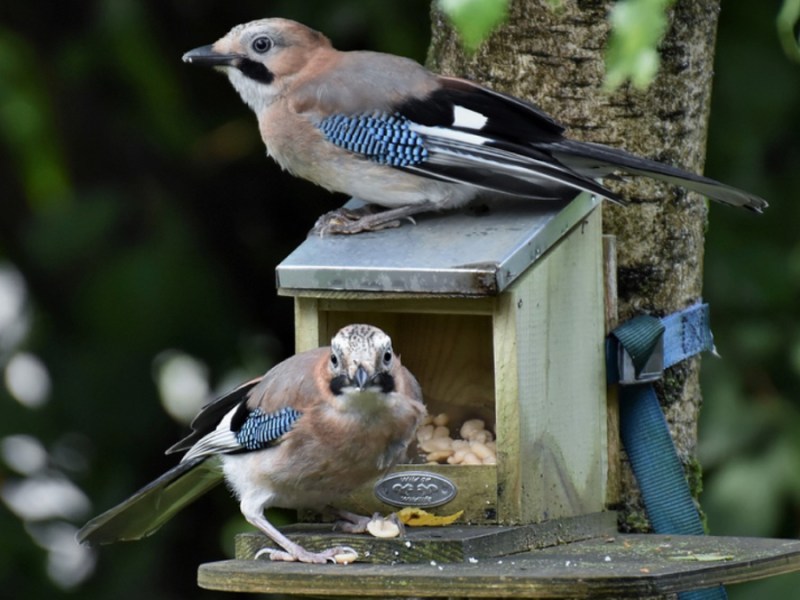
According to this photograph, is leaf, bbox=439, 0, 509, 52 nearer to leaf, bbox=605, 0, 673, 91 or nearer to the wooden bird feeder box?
leaf, bbox=605, 0, 673, 91

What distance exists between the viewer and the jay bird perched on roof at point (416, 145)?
4379mm

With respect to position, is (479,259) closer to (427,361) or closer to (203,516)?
(427,361)

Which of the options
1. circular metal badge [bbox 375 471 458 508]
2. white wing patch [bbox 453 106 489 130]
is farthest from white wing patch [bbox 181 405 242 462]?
white wing patch [bbox 453 106 489 130]

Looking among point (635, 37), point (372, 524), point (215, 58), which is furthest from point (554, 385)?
point (635, 37)

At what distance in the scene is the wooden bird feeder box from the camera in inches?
152

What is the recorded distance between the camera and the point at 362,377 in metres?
3.99

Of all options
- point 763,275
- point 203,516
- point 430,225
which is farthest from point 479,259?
point 203,516

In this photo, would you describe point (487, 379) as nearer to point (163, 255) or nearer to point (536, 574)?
point (536, 574)

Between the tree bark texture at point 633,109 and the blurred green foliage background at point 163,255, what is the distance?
137 cm

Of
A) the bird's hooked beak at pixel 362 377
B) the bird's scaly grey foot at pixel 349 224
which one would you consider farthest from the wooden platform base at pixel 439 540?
the bird's scaly grey foot at pixel 349 224

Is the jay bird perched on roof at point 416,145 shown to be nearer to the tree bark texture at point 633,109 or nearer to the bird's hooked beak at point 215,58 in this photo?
the bird's hooked beak at point 215,58

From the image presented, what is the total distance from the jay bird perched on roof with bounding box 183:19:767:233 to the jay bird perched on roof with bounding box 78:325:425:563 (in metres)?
0.52

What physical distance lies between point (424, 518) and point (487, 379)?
53cm

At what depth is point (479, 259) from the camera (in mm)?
4109
